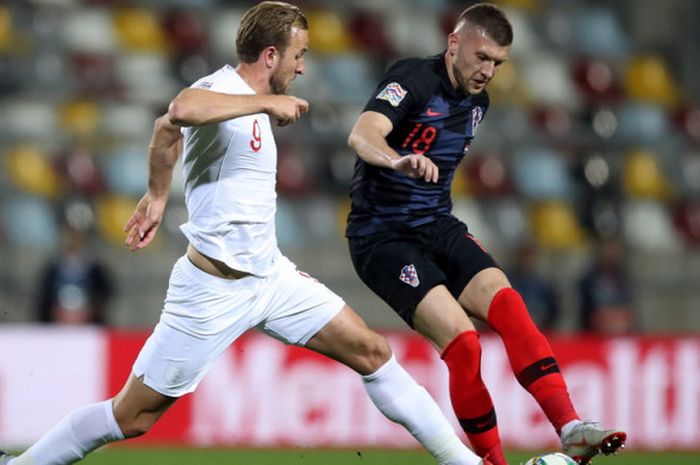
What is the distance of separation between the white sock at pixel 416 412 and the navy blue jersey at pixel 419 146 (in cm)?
79

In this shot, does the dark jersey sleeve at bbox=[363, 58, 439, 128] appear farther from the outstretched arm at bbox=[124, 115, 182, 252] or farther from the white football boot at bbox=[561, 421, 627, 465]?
the white football boot at bbox=[561, 421, 627, 465]

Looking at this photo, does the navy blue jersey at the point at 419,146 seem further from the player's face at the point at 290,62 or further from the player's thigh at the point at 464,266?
the player's face at the point at 290,62

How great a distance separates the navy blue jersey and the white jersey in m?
0.75

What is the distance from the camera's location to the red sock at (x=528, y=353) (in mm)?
5793

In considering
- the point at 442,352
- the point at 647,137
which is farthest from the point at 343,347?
the point at 647,137

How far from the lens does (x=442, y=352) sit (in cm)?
585

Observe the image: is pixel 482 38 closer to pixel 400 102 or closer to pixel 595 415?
pixel 400 102

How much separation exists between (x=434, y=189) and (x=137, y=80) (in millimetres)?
7317

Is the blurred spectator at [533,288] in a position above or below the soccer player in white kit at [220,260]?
below

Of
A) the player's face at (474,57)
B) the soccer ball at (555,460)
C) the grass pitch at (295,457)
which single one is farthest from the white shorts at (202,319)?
the grass pitch at (295,457)

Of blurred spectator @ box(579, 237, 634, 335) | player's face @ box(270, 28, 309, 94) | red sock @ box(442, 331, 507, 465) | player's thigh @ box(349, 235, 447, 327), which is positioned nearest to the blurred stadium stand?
blurred spectator @ box(579, 237, 634, 335)

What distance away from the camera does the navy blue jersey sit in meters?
6.00

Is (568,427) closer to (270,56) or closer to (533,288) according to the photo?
(270,56)

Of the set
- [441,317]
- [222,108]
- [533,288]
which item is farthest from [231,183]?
[533,288]
